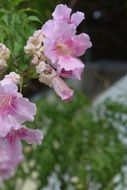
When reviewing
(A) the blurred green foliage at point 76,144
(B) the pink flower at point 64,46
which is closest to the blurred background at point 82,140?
(A) the blurred green foliage at point 76,144

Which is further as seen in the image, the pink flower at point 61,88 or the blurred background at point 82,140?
the blurred background at point 82,140

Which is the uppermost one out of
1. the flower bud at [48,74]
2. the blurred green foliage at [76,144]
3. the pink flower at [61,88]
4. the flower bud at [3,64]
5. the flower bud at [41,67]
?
the flower bud at [3,64]

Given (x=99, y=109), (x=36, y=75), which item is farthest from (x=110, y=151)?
(x=36, y=75)

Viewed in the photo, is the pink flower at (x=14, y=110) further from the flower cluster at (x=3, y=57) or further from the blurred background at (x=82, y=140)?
the blurred background at (x=82, y=140)

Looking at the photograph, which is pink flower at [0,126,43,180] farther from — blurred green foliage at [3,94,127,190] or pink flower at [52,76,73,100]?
blurred green foliage at [3,94,127,190]

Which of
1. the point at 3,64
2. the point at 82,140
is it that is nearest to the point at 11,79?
the point at 3,64

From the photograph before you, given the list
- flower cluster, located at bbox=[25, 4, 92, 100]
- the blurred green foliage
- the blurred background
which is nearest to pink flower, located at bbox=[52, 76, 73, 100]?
flower cluster, located at bbox=[25, 4, 92, 100]

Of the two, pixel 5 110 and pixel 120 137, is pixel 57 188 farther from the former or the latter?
pixel 5 110

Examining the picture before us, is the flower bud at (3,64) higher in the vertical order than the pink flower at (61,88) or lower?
higher
